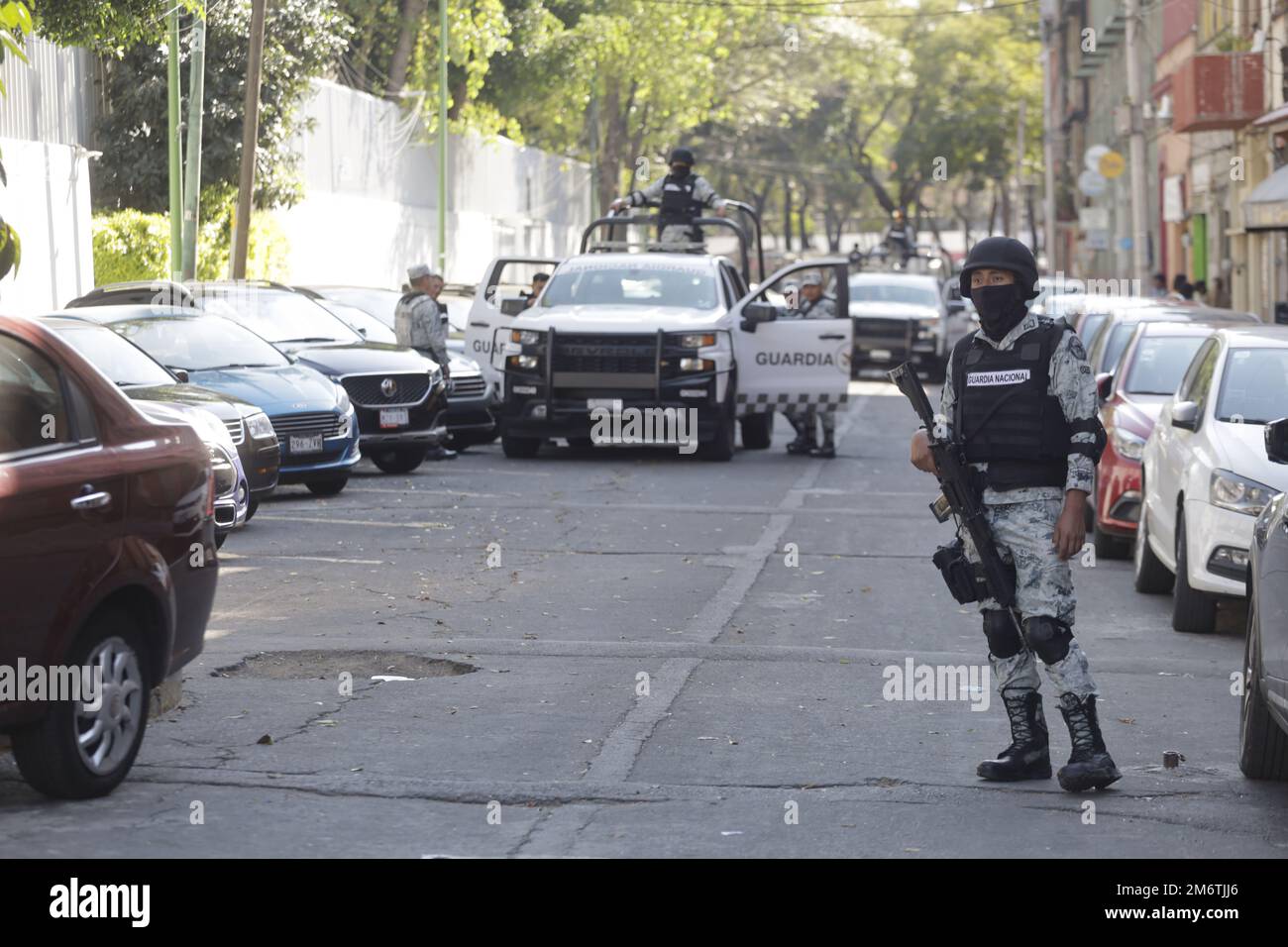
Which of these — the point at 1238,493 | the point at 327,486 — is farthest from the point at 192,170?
the point at 1238,493

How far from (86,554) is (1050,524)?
Answer: 3.12 m

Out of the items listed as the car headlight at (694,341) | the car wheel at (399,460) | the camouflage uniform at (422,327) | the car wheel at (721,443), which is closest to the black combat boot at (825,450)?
the car wheel at (721,443)

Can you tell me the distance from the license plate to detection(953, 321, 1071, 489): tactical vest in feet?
37.4

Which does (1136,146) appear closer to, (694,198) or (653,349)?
(694,198)

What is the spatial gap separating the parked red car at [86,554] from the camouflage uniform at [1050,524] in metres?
2.71

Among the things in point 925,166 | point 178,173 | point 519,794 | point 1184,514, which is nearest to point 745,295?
point 178,173

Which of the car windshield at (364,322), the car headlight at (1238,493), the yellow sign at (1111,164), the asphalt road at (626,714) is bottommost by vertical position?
the asphalt road at (626,714)

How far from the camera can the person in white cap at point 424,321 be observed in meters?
19.8

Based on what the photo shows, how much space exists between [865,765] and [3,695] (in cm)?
302

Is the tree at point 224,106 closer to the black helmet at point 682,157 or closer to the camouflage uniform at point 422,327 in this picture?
the black helmet at point 682,157

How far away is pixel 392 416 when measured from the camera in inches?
719

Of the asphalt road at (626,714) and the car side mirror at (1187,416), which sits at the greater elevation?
the car side mirror at (1187,416)

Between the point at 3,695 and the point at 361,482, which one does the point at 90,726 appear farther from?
the point at 361,482

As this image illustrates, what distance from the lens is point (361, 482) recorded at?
1825 centimetres
